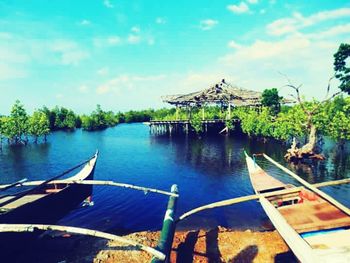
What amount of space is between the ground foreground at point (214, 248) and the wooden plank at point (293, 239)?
4.60 feet

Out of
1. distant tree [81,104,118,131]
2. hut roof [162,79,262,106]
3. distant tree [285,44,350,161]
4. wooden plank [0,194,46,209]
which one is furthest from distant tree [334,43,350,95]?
distant tree [81,104,118,131]

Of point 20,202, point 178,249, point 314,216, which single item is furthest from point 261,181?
point 20,202

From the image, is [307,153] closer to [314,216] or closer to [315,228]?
[314,216]

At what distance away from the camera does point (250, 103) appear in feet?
155

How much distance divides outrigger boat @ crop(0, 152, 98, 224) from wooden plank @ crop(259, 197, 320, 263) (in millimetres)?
9183

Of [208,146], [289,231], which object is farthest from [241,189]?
[208,146]

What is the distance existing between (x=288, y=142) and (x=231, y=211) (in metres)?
25.1

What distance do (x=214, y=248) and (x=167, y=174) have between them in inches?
488

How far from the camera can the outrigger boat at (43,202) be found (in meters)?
10.6

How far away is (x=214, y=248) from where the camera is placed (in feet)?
35.1

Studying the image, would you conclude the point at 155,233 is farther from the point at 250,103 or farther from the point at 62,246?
the point at 250,103

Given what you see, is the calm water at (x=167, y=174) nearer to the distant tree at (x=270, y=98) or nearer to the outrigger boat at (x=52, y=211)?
the outrigger boat at (x=52, y=211)

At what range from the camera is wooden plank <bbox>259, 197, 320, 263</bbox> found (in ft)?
23.7

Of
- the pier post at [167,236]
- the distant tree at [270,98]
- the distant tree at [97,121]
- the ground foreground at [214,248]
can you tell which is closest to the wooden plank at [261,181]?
the ground foreground at [214,248]
